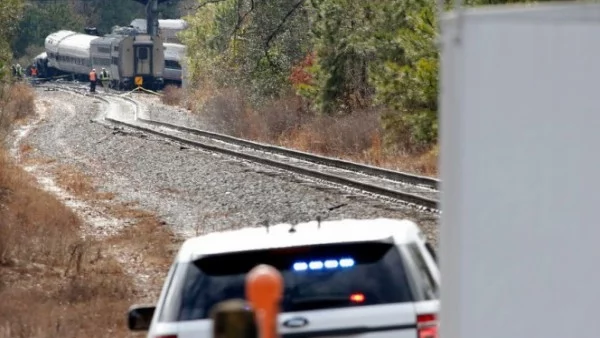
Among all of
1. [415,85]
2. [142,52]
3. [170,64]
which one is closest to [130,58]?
[142,52]

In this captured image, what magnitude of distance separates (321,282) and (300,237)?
24 cm

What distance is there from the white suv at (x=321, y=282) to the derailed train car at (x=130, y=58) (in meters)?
63.2

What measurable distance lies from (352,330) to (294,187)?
15.1 metres

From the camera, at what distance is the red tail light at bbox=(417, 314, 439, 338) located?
5.36m

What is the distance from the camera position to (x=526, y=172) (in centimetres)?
383

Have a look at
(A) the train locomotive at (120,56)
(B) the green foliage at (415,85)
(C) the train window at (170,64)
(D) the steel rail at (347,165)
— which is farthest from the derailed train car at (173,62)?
(B) the green foliage at (415,85)

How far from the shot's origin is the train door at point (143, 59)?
226 feet

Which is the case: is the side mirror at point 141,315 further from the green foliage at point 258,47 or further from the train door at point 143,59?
the train door at point 143,59

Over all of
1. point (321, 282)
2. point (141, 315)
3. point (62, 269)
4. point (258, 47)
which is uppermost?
point (321, 282)

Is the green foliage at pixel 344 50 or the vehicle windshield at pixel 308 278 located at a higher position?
the vehicle windshield at pixel 308 278

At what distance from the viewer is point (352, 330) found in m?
5.29

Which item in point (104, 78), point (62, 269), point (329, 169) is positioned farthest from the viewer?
point (104, 78)

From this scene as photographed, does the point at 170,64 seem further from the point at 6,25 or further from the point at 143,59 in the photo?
the point at 6,25

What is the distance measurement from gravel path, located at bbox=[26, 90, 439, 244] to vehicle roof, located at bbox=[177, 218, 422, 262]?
423 cm
